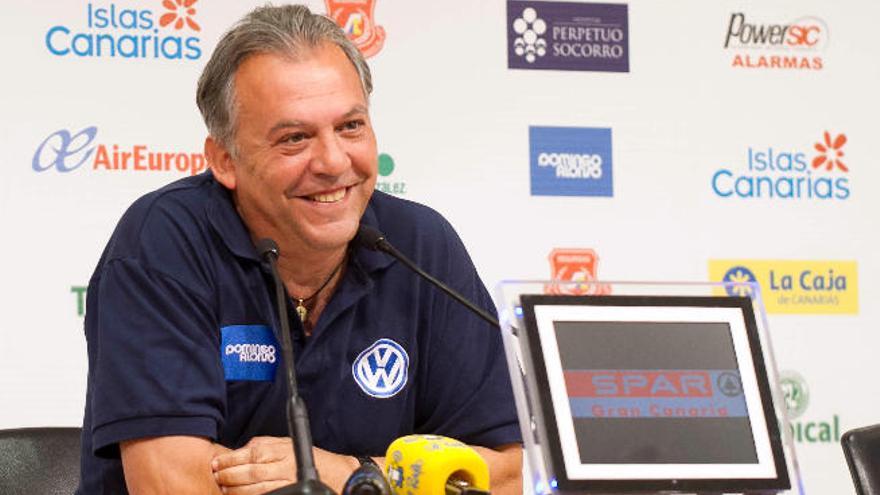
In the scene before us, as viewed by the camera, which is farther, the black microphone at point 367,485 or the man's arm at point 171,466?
the man's arm at point 171,466

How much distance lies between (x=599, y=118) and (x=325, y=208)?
2057mm

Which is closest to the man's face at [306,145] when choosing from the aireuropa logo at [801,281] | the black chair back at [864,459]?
the black chair back at [864,459]

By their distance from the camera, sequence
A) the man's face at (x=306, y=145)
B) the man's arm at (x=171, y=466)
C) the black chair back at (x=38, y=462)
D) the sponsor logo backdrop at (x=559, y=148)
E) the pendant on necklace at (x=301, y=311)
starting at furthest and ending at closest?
the sponsor logo backdrop at (x=559, y=148), the black chair back at (x=38, y=462), the pendant on necklace at (x=301, y=311), the man's face at (x=306, y=145), the man's arm at (x=171, y=466)

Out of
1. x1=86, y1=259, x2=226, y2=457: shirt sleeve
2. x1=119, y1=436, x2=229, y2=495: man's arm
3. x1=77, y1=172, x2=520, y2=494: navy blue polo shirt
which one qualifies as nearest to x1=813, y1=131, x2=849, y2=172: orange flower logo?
x1=77, y1=172, x2=520, y2=494: navy blue polo shirt

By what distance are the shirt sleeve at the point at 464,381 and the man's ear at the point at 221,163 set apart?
1.22 feet

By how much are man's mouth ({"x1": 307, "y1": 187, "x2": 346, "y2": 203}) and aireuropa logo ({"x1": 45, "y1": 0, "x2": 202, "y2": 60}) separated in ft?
5.89

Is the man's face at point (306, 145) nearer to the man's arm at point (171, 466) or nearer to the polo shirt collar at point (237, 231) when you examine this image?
the polo shirt collar at point (237, 231)

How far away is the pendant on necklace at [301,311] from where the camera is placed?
225 cm

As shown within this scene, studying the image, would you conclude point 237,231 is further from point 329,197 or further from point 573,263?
point 573,263

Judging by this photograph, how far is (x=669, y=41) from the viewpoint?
4.20m

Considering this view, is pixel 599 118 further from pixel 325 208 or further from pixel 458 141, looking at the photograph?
pixel 325 208

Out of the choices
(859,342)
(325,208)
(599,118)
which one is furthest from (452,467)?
(859,342)

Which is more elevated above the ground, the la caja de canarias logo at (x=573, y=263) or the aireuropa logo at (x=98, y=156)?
the aireuropa logo at (x=98, y=156)

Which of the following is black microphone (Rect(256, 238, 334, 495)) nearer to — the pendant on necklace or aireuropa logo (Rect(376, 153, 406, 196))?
the pendant on necklace
